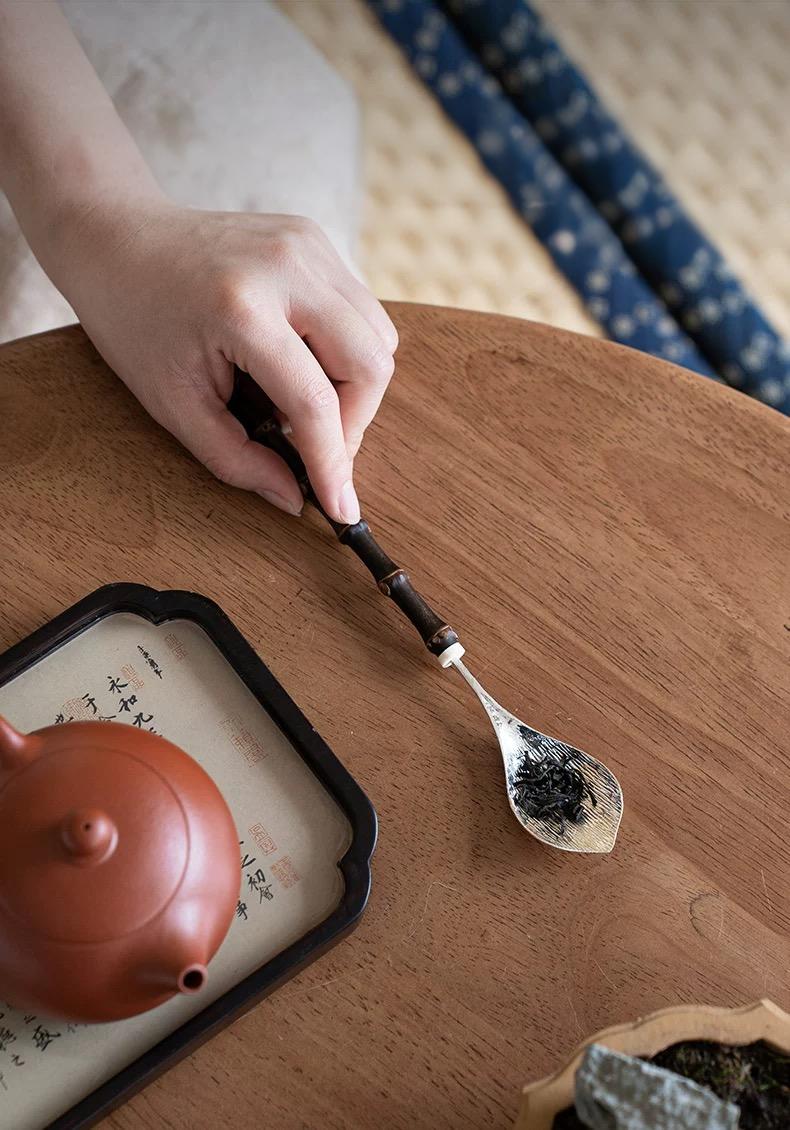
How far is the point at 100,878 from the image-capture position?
41 cm

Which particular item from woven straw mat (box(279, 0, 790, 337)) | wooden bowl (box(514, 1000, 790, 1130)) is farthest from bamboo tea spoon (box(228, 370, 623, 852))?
woven straw mat (box(279, 0, 790, 337))

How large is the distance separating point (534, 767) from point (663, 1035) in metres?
0.17

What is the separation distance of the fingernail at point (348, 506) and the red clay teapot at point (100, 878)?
223 millimetres

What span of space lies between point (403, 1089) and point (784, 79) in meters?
1.20

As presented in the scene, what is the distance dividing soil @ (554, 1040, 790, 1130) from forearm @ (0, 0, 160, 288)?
23.2 inches

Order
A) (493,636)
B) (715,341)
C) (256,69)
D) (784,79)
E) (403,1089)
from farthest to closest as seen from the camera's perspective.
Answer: (784,79)
(715,341)
(256,69)
(493,636)
(403,1089)

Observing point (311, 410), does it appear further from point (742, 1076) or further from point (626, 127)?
point (626, 127)

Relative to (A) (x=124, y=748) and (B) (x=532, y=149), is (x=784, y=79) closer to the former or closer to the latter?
(B) (x=532, y=149)

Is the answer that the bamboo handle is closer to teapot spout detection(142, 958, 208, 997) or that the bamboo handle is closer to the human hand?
the human hand

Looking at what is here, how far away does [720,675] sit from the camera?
62 centimetres

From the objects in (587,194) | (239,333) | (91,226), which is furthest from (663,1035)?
(587,194)

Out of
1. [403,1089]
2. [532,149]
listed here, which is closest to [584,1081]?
[403,1089]

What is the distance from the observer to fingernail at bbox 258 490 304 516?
65 centimetres

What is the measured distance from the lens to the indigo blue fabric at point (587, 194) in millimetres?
1100
